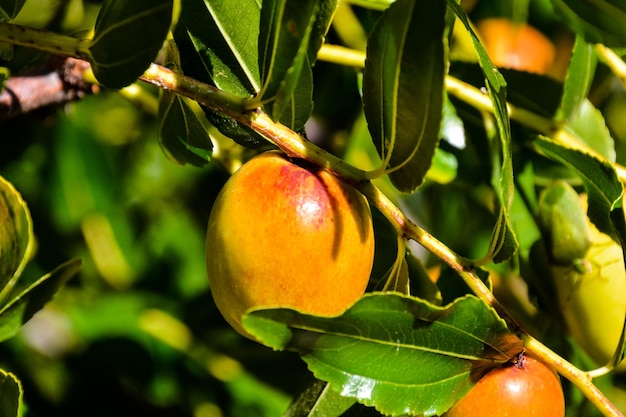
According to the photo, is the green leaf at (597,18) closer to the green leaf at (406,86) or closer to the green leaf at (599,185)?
the green leaf at (599,185)

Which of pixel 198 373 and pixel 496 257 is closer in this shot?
pixel 496 257

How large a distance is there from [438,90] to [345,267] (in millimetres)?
152

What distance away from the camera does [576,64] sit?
1007 mm

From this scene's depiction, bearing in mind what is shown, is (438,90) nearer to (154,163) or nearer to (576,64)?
(576,64)

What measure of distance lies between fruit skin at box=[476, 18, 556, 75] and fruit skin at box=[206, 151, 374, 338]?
0.71 m

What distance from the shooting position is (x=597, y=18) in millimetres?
793

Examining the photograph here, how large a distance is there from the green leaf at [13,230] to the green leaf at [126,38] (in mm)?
158

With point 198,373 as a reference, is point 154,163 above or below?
above

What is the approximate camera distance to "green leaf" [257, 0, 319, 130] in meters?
0.57

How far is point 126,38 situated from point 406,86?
21cm

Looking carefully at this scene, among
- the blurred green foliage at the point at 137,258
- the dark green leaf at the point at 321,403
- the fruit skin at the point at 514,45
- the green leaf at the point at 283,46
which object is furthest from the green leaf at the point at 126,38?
the fruit skin at the point at 514,45

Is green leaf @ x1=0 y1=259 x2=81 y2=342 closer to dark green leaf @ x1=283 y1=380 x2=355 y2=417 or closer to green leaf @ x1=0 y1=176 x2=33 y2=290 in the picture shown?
green leaf @ x1=0 y1=176 x2=33 y2=290

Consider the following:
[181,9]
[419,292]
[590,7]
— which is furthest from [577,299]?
[181,9]

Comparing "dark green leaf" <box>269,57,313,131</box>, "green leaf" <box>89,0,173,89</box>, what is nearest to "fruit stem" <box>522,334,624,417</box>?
"dark green leaf" <box>269,57,313,131</box>
